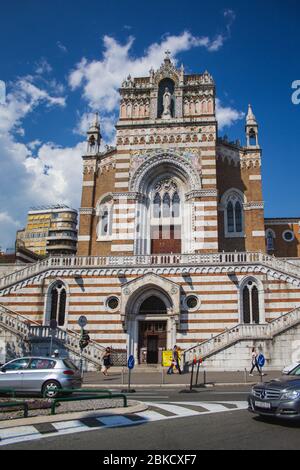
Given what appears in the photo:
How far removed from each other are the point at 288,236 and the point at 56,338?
24728mm

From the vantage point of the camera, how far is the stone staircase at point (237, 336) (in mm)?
26062

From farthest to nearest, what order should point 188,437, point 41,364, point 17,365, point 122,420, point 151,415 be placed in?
point 17,365, point 41,364, point 151,415, point 122,420, point 188,437

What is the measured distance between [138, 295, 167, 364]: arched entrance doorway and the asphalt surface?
19.7 m

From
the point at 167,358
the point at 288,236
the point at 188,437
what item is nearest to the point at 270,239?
the point at 288,236

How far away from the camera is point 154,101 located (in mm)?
38312

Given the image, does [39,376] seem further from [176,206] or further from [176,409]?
[176,206]

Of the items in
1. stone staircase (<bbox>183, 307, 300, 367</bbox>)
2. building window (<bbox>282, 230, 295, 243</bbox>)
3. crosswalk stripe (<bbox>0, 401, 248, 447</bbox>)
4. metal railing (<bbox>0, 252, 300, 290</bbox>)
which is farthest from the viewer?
building window (<bbox>282, 230, 295, 243</bbox>)

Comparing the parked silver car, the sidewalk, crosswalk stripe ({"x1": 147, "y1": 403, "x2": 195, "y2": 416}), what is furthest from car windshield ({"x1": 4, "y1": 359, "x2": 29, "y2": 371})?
crosswalk stripe ({"x1": 147, "y1": 403, "x2": 195, "y2": 416})

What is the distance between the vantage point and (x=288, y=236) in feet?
134

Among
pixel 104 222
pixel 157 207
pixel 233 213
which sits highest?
pixel 157 207

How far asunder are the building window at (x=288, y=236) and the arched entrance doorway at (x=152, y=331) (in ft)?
54.4

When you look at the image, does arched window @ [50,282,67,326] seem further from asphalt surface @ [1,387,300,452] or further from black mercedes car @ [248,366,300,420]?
black mercedes car @ [248,366,300,420]

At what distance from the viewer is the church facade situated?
2925cm
